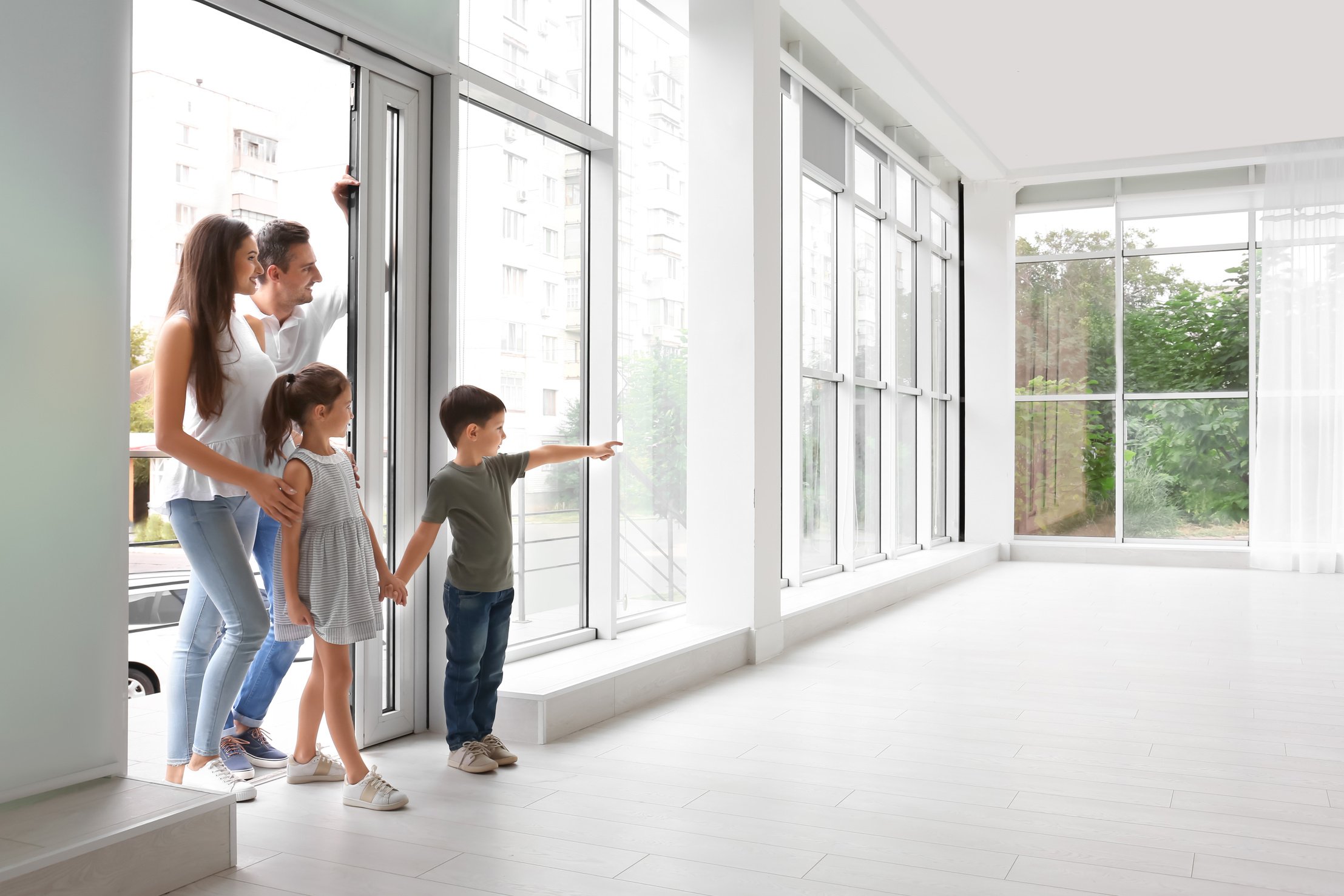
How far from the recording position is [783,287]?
20.6ft

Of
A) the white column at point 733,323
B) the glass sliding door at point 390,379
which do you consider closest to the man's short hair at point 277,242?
the glass sliding door at point 390,379

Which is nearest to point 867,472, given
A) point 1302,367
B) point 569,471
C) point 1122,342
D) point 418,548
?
point 569,471

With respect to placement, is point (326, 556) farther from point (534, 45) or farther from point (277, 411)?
point (534, 45)

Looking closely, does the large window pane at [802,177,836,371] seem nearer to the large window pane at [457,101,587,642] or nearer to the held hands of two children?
the large window pane at [457,101,587,642]

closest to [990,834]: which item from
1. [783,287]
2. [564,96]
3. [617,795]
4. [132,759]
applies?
[617,795]

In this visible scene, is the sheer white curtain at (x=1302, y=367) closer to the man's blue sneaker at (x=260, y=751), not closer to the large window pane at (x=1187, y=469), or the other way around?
the large window pane at (x=1187, y=469)

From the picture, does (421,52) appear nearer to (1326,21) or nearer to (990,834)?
(990,834)

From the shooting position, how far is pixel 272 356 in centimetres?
298

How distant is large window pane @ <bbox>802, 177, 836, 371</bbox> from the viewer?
6.61 meters

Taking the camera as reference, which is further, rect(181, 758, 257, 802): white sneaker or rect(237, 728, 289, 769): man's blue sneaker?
rect(237, 728, 289, 769): man's blue sneaker

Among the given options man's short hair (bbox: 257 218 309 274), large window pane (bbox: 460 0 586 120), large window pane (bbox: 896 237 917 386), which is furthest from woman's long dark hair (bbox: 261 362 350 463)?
large window pane (bbox: 896 237 917 386)

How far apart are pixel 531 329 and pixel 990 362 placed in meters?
6.90

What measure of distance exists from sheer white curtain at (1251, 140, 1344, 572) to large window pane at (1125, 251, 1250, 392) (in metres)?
0.72

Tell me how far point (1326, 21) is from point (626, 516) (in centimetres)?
484
